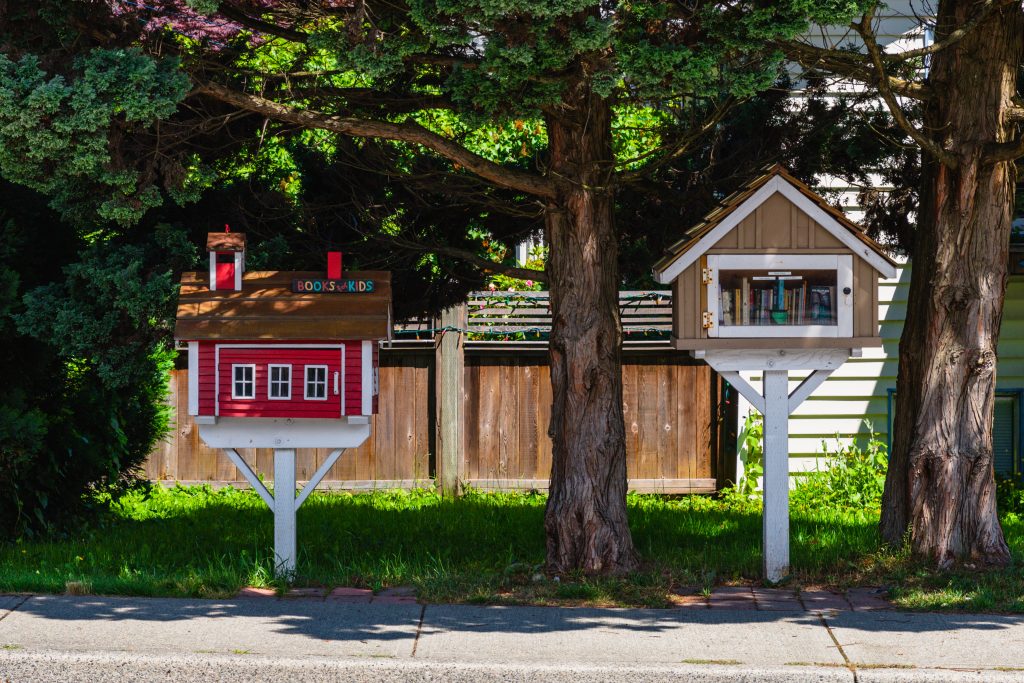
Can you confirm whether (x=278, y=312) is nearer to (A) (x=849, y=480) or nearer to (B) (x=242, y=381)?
(B) (x=242, y=381)

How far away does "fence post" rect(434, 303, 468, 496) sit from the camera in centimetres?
1017

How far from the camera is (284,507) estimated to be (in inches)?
282

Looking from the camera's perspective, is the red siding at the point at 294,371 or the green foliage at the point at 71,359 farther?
the green foliage at the point at 71,359

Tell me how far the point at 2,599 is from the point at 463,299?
3941mm

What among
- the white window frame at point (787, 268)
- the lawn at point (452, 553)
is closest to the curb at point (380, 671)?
the lawn at point (452, 553)

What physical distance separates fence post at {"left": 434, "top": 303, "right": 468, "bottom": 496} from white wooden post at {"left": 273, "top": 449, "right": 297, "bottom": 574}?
3.09m

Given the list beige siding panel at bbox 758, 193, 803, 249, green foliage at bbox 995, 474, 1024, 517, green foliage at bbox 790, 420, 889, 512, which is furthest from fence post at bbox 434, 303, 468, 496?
green foliage at bbox 995, 474, 1024, 517

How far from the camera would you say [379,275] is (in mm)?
7188

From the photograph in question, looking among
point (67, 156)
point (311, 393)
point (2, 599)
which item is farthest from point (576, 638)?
point (67, 156)

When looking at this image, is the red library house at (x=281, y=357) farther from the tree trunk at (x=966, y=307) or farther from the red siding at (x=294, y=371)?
the tree trunk at (x=966, y=307)

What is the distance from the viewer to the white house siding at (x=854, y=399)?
1047cm

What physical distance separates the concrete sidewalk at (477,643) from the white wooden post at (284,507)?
0.53m

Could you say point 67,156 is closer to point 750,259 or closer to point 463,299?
point 463,299

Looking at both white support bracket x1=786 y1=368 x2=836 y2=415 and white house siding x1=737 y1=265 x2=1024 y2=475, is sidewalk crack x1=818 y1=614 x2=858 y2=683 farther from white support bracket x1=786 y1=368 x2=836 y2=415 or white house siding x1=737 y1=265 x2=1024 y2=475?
white house siding x1=737 y1=265 x2=1024 y2=475
